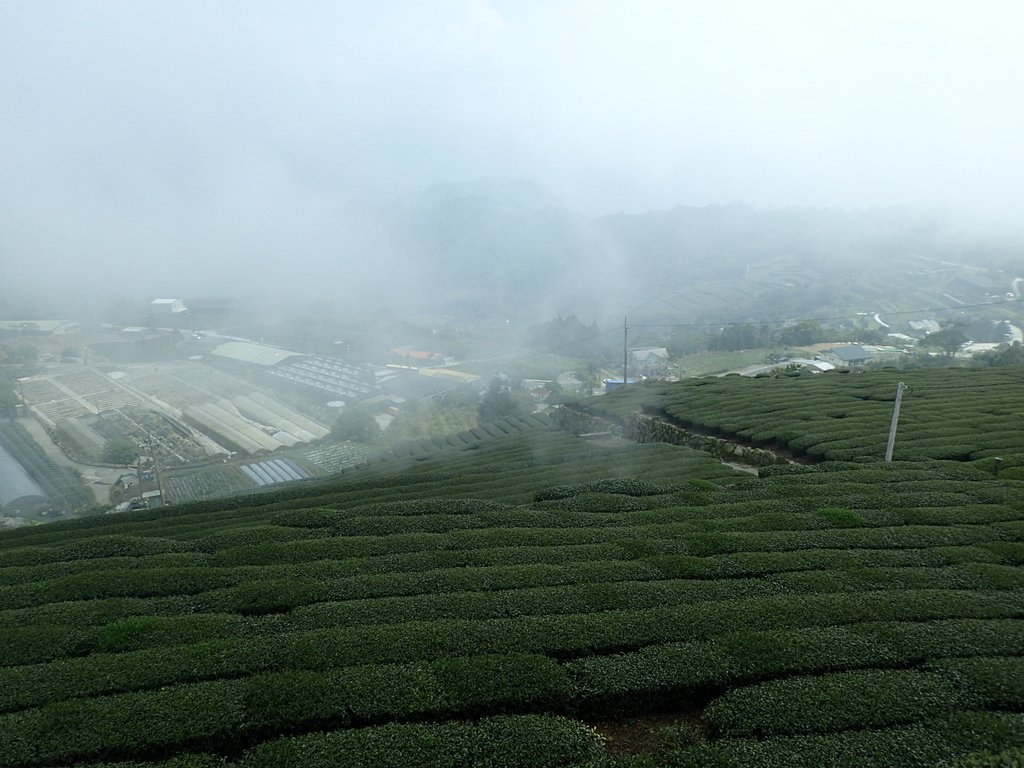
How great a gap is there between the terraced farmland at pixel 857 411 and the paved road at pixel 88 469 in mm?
32811

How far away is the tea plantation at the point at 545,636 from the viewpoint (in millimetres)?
7395

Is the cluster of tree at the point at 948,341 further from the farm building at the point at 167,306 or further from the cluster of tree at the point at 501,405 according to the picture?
the farm building at the point at 167,306

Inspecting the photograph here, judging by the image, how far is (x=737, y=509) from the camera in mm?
15203

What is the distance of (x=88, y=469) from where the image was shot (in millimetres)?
44531

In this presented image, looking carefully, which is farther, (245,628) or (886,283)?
(886,283)

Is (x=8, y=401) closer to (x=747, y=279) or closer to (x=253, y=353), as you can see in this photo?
(x=253, y=353)

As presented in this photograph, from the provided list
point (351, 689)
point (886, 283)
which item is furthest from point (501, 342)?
point (351, 689)

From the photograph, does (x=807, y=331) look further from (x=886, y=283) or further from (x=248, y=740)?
(x=248, y=740)

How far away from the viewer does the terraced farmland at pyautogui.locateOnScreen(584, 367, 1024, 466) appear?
21.2 metres

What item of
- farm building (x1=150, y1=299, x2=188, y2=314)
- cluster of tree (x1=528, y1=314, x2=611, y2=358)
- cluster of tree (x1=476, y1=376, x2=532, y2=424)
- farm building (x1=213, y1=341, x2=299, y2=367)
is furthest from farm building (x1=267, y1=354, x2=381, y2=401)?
farm building (x1=150, y1=299, x2=188, y2=314)

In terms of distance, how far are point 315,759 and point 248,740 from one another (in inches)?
52.1

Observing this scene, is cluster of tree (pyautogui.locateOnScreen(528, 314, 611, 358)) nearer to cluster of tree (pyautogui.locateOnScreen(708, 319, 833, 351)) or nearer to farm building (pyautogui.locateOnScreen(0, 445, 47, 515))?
cluster of tree (pyautogui.locateOnScreen(708, 319, 833, 351))

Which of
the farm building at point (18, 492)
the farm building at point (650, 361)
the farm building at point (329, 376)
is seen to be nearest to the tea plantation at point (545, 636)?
the farm building at point (18, 492)

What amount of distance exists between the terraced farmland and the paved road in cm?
3281
